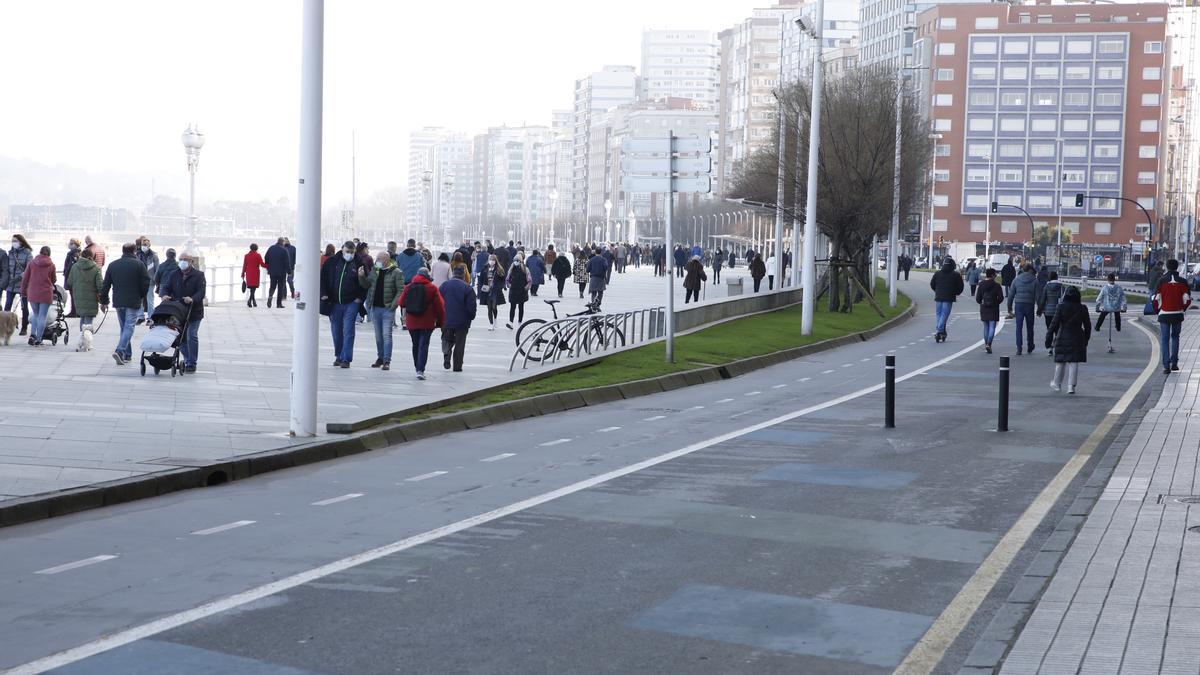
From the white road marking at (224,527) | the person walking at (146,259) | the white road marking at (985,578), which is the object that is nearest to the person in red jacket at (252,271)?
the person walking at (146,259)

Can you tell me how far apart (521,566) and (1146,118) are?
14748cm

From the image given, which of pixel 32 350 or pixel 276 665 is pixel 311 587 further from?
pixel 32 350

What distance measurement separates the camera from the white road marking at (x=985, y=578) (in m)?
6.48

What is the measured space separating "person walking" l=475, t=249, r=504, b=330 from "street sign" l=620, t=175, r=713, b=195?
8.06m

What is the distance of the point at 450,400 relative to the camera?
1695cm

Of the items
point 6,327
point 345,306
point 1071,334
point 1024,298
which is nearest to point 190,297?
point 345,306

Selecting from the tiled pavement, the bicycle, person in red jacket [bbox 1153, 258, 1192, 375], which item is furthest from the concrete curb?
person in red jacket [bbox 1153, 258, 1192, 375]

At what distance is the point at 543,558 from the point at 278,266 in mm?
29160

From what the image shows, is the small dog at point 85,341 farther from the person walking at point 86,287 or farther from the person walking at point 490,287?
the person walking at point 490,287

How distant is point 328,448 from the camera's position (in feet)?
43.5

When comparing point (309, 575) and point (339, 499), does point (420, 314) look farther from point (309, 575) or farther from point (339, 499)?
point (309, 575)

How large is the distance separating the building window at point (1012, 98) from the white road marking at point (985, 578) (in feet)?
461

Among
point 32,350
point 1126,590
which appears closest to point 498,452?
point 1126,590

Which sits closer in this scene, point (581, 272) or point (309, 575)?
point (309, 575)
